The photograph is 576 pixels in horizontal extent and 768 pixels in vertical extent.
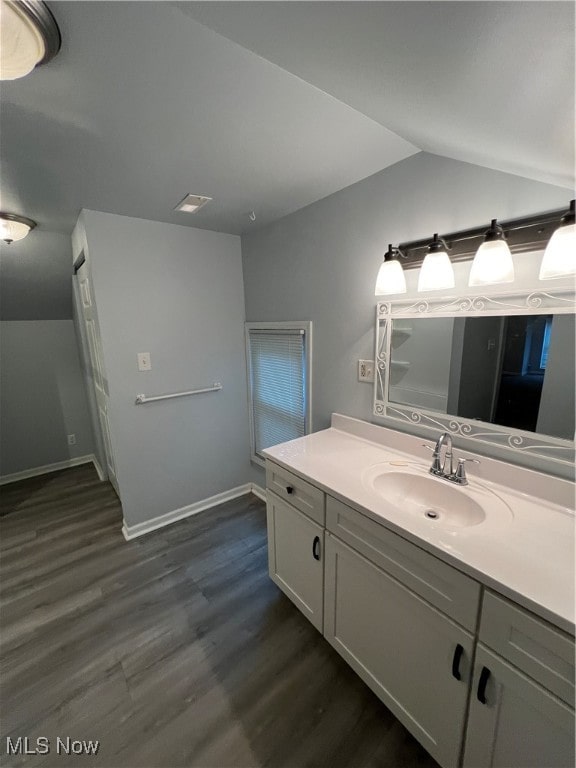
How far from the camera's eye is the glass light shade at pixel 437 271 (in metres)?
1.20

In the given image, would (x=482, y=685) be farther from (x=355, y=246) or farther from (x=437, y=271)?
(x=355, y=246)

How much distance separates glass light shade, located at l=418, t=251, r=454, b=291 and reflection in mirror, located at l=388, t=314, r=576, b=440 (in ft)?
0.54

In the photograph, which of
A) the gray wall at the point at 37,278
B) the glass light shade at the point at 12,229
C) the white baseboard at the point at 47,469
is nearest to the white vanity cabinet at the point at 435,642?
the glass light shade at the point at 12,229

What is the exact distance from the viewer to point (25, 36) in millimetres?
691

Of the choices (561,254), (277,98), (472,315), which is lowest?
(472,315)

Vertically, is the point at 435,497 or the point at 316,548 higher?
the point at 435,497

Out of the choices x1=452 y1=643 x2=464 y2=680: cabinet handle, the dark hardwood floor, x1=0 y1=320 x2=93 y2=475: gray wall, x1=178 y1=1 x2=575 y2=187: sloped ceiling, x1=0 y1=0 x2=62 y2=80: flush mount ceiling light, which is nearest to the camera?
x1=178 y1=1 x2=575 y2=187: sloped ceiling

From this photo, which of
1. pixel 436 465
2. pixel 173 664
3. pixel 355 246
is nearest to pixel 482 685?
pixel 436 465

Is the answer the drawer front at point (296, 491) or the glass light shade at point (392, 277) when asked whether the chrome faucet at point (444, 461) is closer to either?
the drawer front at point (296, 491)

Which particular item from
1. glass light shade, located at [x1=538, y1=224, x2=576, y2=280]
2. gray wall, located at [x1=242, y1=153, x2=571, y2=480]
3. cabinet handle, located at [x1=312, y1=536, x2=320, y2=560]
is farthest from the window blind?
glass light shade, located at [x1=538, y1=224, x2=576, y2=280]

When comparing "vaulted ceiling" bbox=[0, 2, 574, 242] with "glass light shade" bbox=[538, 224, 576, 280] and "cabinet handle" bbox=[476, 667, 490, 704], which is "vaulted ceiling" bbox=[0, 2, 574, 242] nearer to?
"glass light shade" bbox=[538, 224, 576, 280]

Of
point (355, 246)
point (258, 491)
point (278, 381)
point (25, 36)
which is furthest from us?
point (258, 491)

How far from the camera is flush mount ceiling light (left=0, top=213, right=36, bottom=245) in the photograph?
1756 mm

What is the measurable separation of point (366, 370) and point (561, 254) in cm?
88
